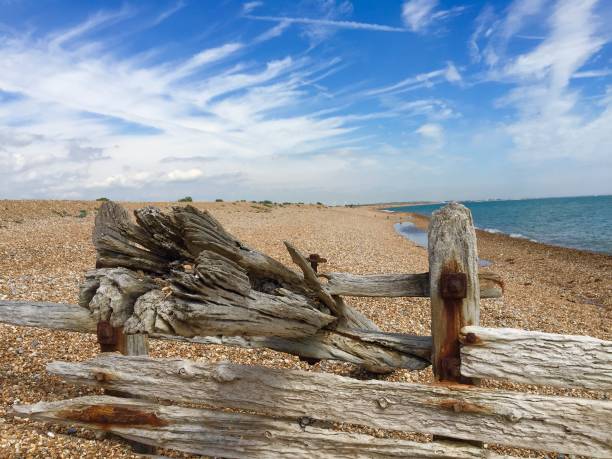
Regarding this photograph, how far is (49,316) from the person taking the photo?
440 cm

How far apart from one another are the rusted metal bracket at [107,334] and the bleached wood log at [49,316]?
184 millimetres

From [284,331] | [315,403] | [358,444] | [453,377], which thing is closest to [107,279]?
[284,331]

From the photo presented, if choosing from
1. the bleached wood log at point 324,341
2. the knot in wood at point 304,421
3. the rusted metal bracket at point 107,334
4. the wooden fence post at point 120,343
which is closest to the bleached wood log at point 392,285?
the bleached wood log at point 324,341

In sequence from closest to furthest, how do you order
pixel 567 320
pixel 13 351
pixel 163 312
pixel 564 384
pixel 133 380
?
pixel 564 384 < pixel 163 312 < pixel 133 380 < pixel 13 351 < pixel 567 320

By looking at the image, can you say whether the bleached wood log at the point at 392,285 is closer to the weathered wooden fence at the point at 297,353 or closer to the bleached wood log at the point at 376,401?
the weathered wooden fence at the point at 297,353

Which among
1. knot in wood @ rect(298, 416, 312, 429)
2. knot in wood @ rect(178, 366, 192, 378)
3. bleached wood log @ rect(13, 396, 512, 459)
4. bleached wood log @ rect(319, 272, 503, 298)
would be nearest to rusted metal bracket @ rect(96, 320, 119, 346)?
bleached wood log @ rect(13, 396, 512, 459)

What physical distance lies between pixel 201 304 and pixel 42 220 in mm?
28385

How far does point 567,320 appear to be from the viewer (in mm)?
10648

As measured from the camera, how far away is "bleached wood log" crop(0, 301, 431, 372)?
4.02m

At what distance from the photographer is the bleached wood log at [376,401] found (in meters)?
3.27

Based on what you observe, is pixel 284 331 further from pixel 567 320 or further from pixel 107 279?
pixel 567 320

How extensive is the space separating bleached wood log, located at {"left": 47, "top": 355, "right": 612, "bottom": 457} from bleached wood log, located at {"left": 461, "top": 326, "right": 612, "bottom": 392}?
143 millimetres

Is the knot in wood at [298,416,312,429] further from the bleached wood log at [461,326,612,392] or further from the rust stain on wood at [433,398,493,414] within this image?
the bleached wood log at [461,326,612,392]

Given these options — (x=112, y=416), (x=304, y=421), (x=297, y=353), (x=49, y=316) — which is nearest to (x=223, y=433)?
(x=304, y=421)
